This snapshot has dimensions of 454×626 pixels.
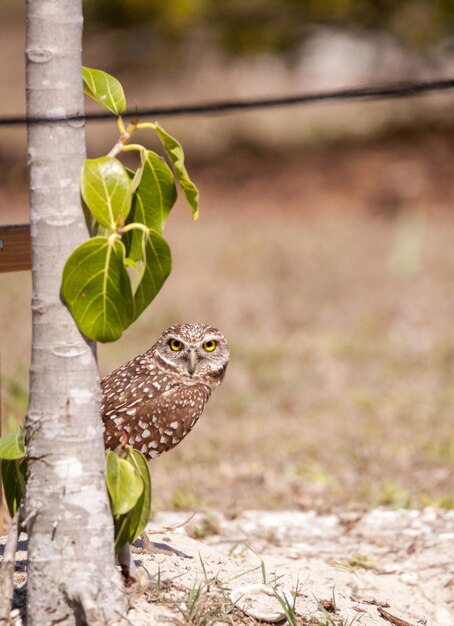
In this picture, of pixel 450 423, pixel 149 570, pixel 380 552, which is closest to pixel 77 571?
pixel 149 570

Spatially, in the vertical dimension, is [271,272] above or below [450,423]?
above

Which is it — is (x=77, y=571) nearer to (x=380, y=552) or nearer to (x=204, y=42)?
(x=380, y=552)

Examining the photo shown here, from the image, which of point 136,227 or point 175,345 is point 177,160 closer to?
point 136,227

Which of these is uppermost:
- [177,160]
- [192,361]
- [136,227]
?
[177,160]

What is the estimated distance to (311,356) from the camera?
905 centimetres

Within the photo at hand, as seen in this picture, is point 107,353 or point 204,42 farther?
point 204,42

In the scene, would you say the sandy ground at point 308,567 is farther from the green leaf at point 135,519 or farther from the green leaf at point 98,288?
the green leaf at point 98,288

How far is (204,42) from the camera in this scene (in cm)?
1875

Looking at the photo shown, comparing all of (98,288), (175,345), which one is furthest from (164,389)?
(98,288)

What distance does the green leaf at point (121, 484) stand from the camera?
9.46 ft

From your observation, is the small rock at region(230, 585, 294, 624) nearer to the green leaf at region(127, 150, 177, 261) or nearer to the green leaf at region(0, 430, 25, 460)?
the green leaf at region(0, 430, 25, 460)

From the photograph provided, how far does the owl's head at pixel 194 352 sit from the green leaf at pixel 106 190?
5.27 feet

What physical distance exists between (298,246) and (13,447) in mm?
10356

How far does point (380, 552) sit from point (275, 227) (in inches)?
403
